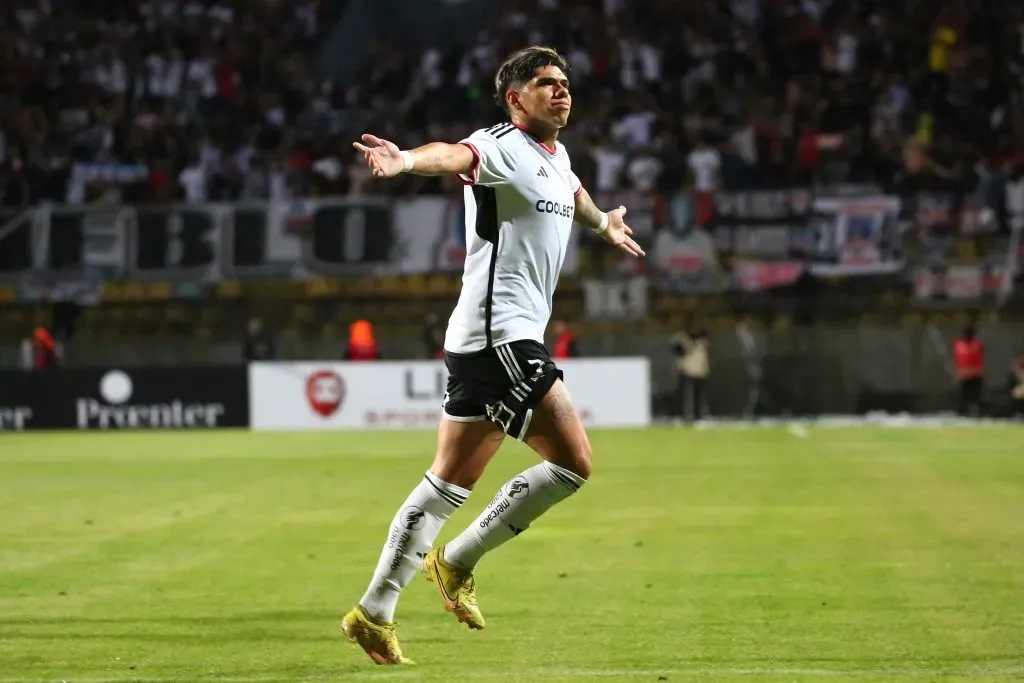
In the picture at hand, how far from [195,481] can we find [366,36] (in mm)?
19415

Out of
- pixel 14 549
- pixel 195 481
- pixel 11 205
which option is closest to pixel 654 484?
pixel 195 481

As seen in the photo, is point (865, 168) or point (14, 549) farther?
point (865, 168)

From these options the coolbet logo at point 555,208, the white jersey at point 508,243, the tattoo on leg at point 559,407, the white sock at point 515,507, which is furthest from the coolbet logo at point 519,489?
the coolbet logo at point 555,208

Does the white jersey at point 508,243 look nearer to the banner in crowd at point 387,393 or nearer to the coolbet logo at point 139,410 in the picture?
the banner in crowd at point 387,393

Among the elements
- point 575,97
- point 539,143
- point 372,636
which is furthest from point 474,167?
point 575,97

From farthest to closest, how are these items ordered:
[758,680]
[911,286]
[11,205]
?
1. [11,205]
2. [911,286]
3. [758,680]

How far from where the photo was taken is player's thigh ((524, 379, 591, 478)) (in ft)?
21.1

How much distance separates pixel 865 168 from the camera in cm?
2941

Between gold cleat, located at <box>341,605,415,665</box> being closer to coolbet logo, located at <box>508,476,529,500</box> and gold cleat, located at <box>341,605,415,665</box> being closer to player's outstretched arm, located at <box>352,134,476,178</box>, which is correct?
coolbet logo, located at <box>508,476,529,500</box>

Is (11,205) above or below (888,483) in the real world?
above

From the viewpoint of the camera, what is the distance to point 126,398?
28.4 meters

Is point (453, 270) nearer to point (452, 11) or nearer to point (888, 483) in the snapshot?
point (452, 11)

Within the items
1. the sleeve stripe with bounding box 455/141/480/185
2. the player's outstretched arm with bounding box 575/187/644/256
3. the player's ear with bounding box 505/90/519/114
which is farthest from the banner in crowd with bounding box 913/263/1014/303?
the sleeve stripe with bounding box 455/141/480/185

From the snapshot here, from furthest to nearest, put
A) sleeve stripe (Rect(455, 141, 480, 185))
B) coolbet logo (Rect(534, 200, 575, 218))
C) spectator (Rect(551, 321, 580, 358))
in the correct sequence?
1. spectator (Rect(551, 321, 580, 358))
2. coolbet logo (Rect(534, 200, 575, 218))
3. sleeve stripe (Rect(455, 141, 480, 185))
